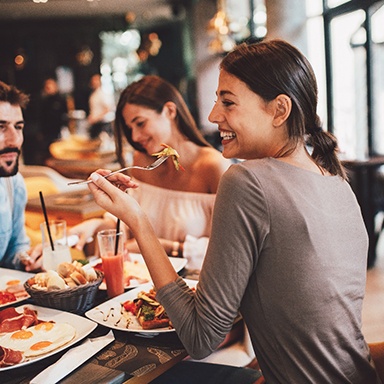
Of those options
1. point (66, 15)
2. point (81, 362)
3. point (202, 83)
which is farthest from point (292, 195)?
point (66, 15)

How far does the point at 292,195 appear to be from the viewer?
1.24 metres

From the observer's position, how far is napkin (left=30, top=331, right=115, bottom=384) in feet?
3.97

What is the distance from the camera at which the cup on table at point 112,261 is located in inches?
68.4

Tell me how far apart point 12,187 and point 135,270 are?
2.84 feet

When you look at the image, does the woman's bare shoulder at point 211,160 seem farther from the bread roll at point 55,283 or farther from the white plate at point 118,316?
the bread roll at point 55,283

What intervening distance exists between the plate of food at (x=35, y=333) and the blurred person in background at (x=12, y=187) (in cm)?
55

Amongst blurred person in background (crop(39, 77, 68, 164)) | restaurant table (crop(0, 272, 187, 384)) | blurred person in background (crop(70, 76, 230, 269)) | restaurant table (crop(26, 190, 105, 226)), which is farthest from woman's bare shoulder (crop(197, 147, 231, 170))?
blurred person in background (crop(39, 77, 68, 164))

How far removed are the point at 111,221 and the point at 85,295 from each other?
3.46 feet

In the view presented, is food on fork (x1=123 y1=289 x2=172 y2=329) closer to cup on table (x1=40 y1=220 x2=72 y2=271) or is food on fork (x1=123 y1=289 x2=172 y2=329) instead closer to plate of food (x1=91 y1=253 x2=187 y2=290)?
plate of food (x1=91 y1=253 x2=187 y2=290)

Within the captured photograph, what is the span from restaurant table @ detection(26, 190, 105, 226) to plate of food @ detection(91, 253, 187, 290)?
5.38 ft

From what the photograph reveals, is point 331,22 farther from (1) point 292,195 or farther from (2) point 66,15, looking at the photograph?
(2) point 66,15

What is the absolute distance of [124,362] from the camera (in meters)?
1.30

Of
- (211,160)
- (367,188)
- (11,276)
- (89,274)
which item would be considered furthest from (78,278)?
(367,188)

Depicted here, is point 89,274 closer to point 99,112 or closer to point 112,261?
point 112,261
